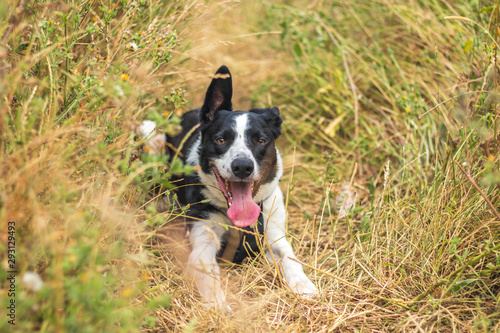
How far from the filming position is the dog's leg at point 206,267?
7.79ft

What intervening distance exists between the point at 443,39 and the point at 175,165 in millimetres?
3372

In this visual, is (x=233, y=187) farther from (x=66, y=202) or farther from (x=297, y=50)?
(x=297, y=50)

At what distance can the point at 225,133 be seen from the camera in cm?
291

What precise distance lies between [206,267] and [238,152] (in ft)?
2.47

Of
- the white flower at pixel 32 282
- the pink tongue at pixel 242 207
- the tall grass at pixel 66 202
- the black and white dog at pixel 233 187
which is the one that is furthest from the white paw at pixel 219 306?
the white flower at pixel 32 282

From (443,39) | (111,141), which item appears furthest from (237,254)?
(443,39)

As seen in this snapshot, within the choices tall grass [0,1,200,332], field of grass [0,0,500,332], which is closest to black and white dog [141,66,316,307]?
field of grass [0,0,500,332]

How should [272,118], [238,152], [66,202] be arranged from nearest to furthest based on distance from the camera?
[66,202] → [238,152] → [272,118]

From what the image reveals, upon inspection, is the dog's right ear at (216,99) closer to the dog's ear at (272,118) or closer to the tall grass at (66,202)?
the dog's ear at (272,118)

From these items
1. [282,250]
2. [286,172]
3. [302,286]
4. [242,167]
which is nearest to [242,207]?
[242,167]

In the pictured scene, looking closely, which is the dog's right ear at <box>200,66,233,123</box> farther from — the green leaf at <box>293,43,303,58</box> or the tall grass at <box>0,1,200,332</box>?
the green leaf at <box>293,43,303,58</box>

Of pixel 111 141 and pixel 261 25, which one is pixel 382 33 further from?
pixel 111 141

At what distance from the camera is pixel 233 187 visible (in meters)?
2.83

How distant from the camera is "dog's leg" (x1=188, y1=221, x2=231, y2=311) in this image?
2373 mm
